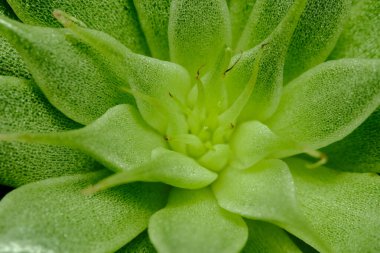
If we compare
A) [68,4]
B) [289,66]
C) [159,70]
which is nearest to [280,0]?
[289,66]

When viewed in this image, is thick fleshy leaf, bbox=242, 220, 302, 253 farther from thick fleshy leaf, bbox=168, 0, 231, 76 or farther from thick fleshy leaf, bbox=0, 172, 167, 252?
thick fleshy leaf, bbox=168, 0, 231, 76

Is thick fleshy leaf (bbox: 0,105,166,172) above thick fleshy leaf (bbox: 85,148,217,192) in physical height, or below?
above

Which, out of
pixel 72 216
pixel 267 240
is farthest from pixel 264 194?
pixel 72 216

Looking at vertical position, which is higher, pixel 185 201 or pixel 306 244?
pixel 185 201

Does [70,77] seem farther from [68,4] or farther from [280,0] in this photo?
[280,0]

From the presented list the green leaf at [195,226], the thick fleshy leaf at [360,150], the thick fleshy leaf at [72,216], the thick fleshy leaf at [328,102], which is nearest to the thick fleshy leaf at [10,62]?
the thick fleshy leaf at [72,216]

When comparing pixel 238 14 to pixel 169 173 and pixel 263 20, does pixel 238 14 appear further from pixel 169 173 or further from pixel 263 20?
pixel 169 173

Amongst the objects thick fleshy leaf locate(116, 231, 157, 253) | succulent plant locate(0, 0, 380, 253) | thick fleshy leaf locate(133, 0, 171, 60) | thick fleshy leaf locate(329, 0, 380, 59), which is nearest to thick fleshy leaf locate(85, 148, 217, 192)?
succulent plant locate(0, 0, 380, 253)
